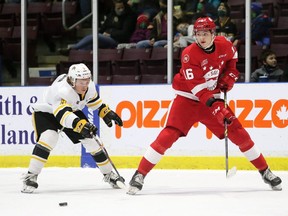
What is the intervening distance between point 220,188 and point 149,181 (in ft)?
2.73

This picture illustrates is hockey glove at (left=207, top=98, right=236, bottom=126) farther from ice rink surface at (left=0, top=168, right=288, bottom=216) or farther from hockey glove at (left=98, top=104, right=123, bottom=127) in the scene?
hockey glove at (left=98, top=104, right=123, bottom=127)

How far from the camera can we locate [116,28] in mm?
9883

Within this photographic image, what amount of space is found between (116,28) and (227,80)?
136 inches

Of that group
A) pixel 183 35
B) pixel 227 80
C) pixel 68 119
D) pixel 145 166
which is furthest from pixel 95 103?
pixel 183 35

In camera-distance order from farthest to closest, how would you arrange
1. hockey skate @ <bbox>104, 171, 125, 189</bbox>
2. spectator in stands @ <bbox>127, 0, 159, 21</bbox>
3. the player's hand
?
spectator in stands @ <bbox>127, 0, 159, 21</bbox> < hockey skate @ <bbox>104, 171, 125, 189</bbox> < the player's hand

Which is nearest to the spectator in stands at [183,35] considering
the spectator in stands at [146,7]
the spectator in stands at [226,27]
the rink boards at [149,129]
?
the spectator in stands at [226,27]

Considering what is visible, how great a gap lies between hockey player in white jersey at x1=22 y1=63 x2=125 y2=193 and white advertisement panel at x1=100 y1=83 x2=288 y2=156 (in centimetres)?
170

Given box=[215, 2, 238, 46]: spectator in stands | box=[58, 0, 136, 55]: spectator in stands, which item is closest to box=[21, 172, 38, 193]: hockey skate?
box=[215, 2, 238, 46]: spectator in stands

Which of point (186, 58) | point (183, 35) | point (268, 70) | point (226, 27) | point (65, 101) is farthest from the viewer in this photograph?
point (183, 35)

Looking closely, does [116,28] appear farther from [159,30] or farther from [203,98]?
[203,98]

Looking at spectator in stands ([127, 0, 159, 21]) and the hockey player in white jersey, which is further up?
spectator in stands ([127, 0, 159, 21])

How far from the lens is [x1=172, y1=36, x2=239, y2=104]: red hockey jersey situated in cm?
648

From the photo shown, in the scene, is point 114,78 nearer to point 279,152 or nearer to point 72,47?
point 72,47

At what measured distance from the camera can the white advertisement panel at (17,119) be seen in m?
9.26
